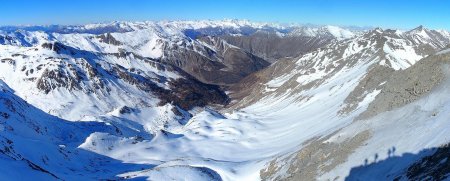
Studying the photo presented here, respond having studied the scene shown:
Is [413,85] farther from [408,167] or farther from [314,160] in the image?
[408,167]

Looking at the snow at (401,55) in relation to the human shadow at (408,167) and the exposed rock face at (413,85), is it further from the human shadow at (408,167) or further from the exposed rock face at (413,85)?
the human shadow at (408,167)

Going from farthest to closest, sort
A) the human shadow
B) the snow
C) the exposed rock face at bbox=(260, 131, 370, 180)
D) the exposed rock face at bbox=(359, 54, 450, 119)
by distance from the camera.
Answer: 1. the snow
2. the exposed rock face at bbox=(359, 54, 450, 119)
3. the exposed rock face at bbox=(260, 131, 370, 180)
4. the human shadow

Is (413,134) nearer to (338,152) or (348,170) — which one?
(348,170)

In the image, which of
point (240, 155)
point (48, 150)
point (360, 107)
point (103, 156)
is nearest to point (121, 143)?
point (103, 156)

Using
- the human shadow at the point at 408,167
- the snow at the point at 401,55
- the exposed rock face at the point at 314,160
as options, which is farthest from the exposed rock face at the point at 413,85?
the snow at the point at 401,55

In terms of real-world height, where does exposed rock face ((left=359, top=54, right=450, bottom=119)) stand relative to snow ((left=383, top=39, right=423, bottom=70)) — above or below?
below

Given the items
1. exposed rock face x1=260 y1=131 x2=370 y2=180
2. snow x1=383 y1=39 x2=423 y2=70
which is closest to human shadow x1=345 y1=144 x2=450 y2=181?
exposed rock face x1=260 y1=131 x2=370 y2=180

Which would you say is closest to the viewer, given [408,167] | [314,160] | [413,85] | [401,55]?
[408,167]

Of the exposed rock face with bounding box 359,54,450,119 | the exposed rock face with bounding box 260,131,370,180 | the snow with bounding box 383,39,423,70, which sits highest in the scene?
the snow with bounding box 383,39,423,70

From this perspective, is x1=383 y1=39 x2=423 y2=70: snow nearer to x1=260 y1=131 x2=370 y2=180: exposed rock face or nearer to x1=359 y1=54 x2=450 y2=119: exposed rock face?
x1=359 y1=54 x2=450 y2=119: exposed rock face

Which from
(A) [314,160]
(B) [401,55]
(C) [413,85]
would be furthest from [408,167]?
(B) [401,55]

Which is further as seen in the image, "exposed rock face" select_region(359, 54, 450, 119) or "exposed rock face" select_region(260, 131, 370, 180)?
"exposed rock face" select_region(359, 54, 450, 119)
